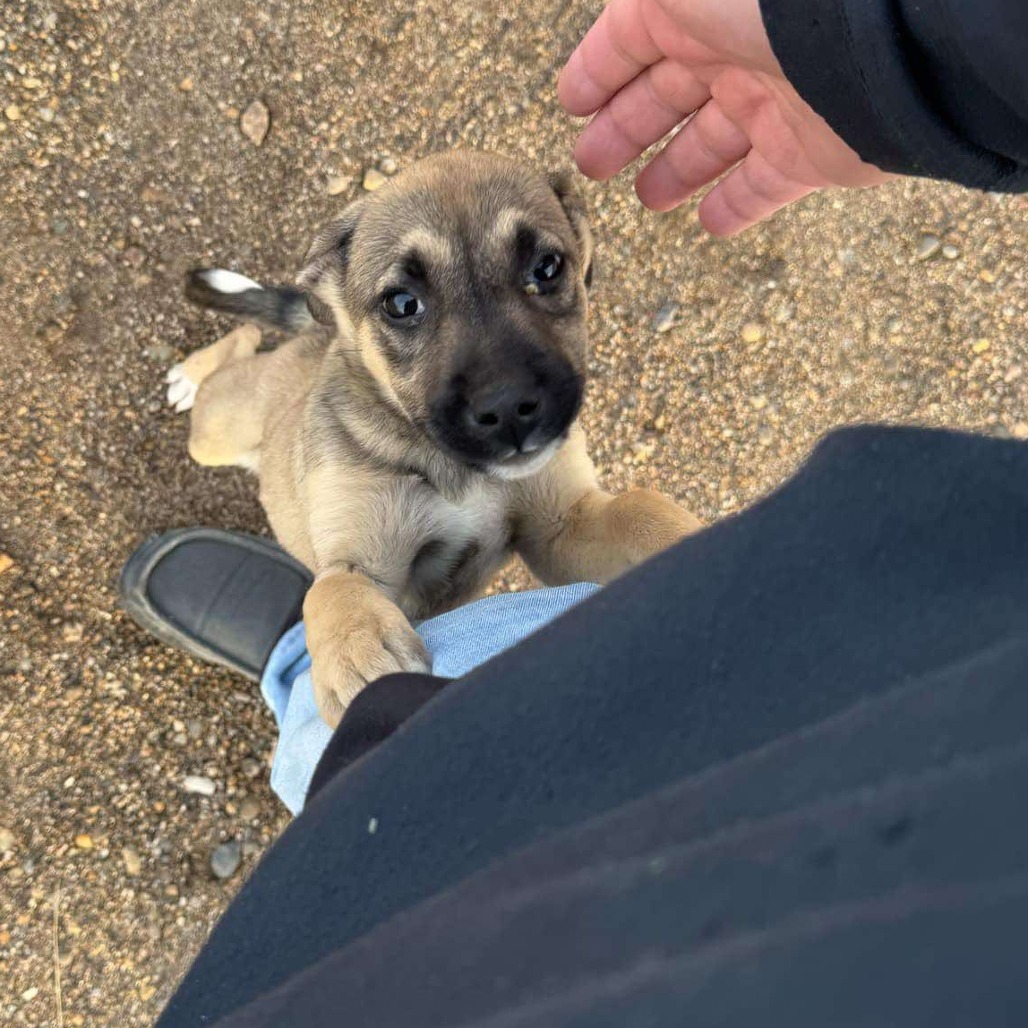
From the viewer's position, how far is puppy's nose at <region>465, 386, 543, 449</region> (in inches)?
91.4

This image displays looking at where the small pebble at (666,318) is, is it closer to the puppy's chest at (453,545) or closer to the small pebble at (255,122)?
the puppy's chest at (453,545)

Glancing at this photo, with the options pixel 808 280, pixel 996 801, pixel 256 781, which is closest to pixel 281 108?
pixel 808 280

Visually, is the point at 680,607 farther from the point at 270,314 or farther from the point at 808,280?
the point at 808,280

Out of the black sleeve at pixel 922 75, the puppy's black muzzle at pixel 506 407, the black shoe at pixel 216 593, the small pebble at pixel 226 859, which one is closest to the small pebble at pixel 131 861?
the small pebble at pixel 226 859

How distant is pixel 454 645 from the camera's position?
243 centimetres

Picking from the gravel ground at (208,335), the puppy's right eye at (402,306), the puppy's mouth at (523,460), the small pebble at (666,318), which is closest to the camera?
the puppy's mouth at (523,460)

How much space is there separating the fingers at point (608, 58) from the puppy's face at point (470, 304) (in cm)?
60

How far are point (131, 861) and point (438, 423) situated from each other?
2.55 meters

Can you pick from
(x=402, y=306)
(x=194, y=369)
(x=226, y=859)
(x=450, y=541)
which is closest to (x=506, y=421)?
(x=402, y=306)

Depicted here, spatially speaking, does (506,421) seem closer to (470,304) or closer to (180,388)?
(470,304)

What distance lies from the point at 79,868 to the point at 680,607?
3447 mm

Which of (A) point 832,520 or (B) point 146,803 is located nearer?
(A) point 832,520

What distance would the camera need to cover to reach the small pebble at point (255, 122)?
3.86 meters

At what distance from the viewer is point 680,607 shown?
1233 millimetres
